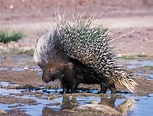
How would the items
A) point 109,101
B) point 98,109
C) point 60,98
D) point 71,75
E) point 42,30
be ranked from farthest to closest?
point 42,30
point 71,75
point 60,98
point 109,101
point 98,109

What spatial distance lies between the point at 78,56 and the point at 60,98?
0.75m

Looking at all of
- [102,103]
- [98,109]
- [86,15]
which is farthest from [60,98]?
[86,15]

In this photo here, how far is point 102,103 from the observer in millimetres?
9562

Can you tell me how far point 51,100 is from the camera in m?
9.66

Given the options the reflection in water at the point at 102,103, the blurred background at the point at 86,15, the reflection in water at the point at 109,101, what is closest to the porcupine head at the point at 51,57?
the reflection in water at the point at 102,103

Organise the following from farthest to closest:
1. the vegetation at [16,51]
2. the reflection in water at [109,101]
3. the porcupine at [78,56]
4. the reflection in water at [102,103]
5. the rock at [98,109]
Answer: the vegetation at [16,51]
the porcupine at [78,56]
the reflection in water at [109,101]
the reflection in water at [102,103]
the rock at [98,109]

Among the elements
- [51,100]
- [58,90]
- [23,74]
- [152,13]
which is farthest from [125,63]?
[152,13]

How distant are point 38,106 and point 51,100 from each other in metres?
A: 0.54

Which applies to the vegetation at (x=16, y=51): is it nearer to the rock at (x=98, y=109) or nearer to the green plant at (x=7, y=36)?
the green plant at (x=7, y=36)

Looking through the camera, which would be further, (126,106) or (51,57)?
(51,57)

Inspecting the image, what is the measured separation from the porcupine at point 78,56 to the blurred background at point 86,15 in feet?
24.3

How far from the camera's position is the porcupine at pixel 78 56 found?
10.2m

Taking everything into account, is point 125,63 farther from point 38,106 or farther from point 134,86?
point 38,106

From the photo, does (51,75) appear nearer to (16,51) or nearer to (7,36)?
(16,51)
